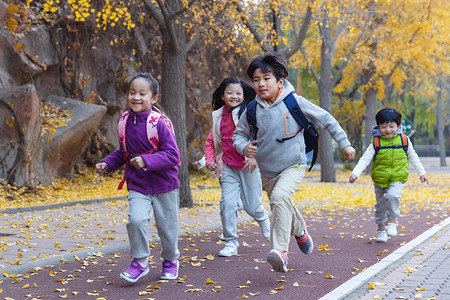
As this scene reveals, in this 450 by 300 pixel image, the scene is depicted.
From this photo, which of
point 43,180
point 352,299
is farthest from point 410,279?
point 43,180

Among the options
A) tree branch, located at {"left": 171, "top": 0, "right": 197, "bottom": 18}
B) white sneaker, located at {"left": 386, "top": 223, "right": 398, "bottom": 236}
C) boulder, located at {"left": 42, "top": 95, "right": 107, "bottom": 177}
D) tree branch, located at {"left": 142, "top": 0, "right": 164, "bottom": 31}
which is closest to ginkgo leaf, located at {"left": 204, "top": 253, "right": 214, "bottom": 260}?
white sneaker, located at {"left": 386, "top": 223, "right": 398, "bottom": 236}

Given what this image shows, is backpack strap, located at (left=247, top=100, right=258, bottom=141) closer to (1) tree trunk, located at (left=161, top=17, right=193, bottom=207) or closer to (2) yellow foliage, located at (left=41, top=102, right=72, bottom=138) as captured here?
(1) tree trunk, located at (left=161, top=17, right=193, bottom=207)

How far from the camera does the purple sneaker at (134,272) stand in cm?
531

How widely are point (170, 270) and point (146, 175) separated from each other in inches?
34.9

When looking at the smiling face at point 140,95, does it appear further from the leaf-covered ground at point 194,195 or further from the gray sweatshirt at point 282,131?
the leaf-covered ground at point 194,195

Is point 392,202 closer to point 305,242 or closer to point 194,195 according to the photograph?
point 305,242

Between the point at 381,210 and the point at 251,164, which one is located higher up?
the point at 251,164

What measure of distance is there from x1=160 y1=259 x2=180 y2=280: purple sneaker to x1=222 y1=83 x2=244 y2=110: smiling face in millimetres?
2292

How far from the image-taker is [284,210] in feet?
18.5

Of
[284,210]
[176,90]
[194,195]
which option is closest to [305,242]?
[284,210]

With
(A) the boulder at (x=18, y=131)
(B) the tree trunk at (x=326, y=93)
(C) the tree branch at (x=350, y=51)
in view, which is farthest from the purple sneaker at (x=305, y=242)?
(B) the tree trunk at (x=326, y=93)

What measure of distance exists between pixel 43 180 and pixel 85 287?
1095 cm

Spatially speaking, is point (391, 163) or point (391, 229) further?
point (391, 229)

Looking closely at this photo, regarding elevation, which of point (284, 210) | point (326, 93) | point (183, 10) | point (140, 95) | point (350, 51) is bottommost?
point (284, 210)
